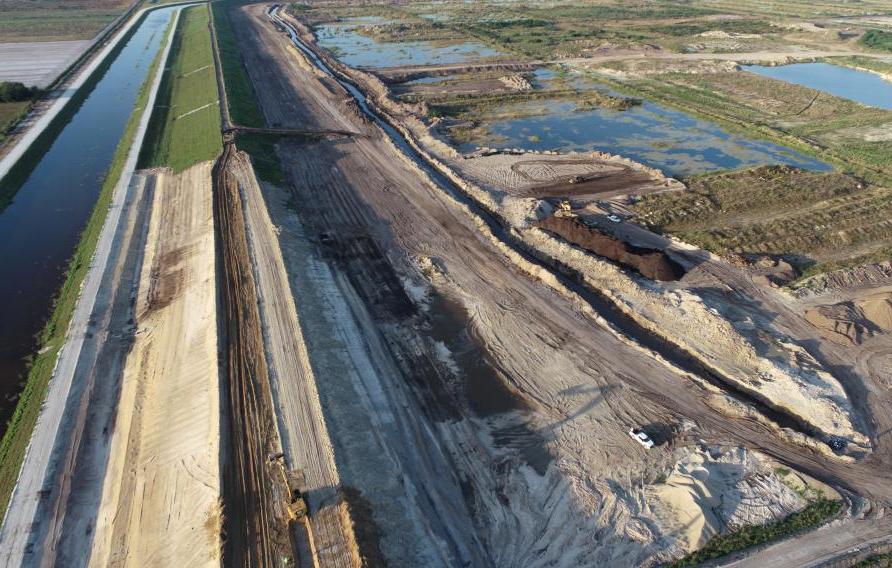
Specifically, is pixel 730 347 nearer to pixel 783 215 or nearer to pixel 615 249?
pixel 615 249

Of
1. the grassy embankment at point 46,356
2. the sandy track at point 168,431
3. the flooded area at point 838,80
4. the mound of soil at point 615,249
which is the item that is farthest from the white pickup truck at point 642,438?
the flooded area at point 838,80

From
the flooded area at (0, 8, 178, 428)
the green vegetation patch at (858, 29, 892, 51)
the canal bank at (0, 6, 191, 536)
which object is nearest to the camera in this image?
the canal bank at (0, 6, 191, 536)

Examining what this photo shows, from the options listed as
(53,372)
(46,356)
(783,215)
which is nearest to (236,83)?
(46,356)

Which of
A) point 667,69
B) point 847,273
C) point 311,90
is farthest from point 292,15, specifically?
point 847,273

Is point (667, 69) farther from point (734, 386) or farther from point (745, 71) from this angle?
point (734, 386)

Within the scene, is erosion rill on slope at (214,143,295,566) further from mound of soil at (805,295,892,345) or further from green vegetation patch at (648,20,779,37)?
green vegetation patch at (648,20,779,37)

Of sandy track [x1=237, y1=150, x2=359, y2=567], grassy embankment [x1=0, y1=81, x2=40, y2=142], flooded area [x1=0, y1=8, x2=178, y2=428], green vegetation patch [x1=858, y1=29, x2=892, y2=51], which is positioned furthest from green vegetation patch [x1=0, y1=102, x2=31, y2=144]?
green vegetation patch [x1=858, y1=29, x2=892, y2=51]

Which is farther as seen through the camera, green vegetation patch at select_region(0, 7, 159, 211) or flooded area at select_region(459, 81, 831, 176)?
flooded area at select_region(459, 81, 831, 176)
